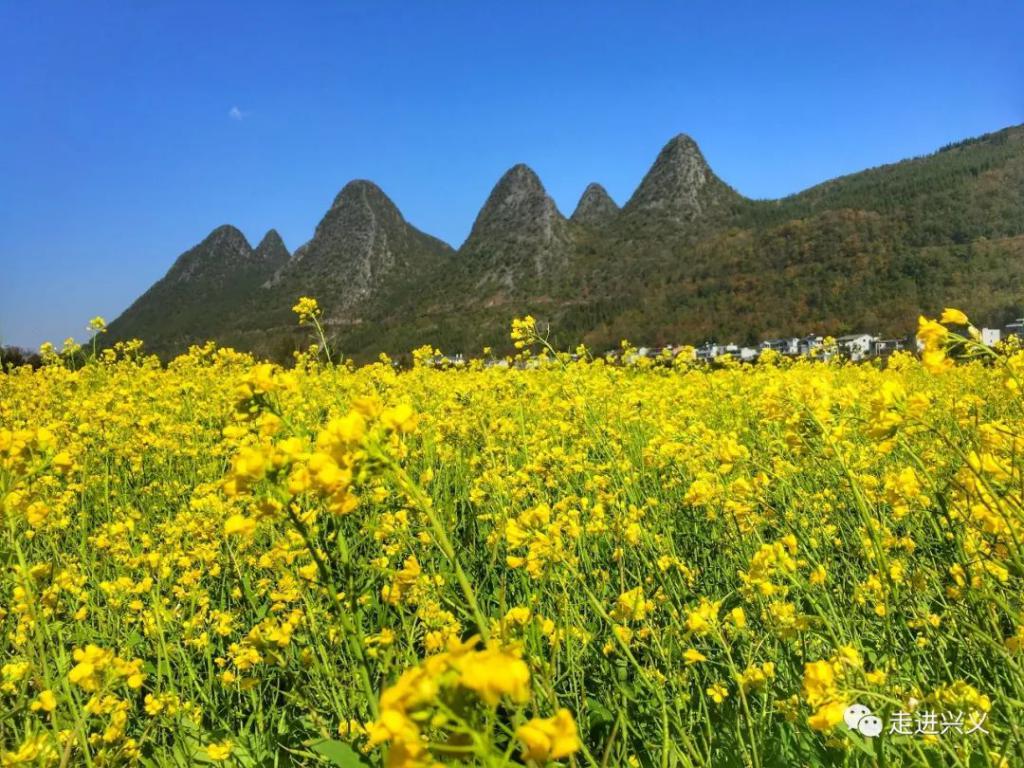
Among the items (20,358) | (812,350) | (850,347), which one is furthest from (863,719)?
Result: (20,358)

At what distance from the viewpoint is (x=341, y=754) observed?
59.0 inches

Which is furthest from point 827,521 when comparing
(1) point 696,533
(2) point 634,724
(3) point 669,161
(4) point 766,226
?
→ (3) point 669,161

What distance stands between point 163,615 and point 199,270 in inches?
3903

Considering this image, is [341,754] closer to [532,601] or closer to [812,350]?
[532,601]

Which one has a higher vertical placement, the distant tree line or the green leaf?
the distant tree line

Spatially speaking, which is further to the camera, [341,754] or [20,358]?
[20,358]

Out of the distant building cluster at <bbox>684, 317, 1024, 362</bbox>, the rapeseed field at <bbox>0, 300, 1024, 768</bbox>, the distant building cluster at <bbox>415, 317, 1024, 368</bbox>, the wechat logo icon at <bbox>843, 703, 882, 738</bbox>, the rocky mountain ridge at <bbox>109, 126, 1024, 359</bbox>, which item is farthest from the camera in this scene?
the rocky mountain ridge at <bbox>109, 126, 1024, 359</bbox>

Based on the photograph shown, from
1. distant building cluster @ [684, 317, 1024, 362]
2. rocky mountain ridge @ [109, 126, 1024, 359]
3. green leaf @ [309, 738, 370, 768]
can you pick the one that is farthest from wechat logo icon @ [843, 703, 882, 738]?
rocky mountain ridge @ [109, 126, 1024, 359]

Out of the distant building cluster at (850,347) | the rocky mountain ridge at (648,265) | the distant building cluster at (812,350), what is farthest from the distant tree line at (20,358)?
the rocky mountain ridge at (648,265)

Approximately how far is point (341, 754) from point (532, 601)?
752 millimetres

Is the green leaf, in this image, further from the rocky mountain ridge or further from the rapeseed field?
the rocky mountain ridge

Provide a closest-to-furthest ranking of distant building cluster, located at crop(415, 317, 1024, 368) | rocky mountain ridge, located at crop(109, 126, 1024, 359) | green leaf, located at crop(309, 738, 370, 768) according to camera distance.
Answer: green leaf, located at crop(309, 738, 370, 768) → distant building cluster, located at crop(415, 317, 1024, 368) → rocky mountain ridge, located at crop(109, 126, 1024, 359)

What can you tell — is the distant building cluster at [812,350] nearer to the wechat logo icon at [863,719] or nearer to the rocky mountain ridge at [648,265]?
the wechat logo icon at [863,719]

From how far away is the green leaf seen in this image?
146cm
